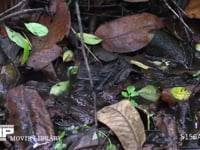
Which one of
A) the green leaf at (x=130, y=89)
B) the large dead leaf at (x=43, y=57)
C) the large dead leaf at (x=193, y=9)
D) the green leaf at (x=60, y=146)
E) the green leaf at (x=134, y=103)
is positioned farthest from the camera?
the large dead leaf at (x=193, y=9)

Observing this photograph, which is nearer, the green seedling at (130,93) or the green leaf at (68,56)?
the green seedling at (130,93)

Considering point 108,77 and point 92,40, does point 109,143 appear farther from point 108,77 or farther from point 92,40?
point 92,40

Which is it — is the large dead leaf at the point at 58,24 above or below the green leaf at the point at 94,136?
above

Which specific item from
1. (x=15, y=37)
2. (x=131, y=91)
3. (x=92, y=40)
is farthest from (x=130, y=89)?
(x=15, y=37)

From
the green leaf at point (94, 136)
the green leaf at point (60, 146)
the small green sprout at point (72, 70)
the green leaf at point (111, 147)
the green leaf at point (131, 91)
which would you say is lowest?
the green leaf at point (111, 147)

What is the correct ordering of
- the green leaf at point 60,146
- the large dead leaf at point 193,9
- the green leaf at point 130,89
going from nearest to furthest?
the green leaf at point 60,146 < the green leaf at point 130,89 < the large dead leaf at point 193,9

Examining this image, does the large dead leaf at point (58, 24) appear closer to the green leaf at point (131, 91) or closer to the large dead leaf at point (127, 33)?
the large dead leaf at point (127, 33)

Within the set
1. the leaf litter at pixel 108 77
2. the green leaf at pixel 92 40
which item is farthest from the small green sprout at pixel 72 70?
the green leaf at pixel 92 40
